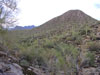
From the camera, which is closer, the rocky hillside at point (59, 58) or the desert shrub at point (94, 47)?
the rocky hillside at point (59, 58)

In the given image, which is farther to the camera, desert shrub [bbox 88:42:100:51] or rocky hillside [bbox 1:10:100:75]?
desert shrub [bbox 88:42:100:51]

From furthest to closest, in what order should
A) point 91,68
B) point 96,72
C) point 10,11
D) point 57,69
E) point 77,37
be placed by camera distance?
point 77,37 → point 10,11 → point 91,68 → point 96,72 → point 57,69

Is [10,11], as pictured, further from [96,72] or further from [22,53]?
[96,72]

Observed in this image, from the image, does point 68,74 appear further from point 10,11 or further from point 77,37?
point 77,37

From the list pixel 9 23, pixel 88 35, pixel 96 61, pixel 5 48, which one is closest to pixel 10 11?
pixel 9 23

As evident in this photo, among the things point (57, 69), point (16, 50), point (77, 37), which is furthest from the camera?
point (77, 37)

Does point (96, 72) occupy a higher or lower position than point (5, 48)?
lower

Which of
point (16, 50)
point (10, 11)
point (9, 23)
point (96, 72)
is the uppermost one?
point (10, 11)

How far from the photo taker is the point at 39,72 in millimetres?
10641

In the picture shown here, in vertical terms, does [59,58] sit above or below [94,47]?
below

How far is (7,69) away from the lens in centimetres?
907

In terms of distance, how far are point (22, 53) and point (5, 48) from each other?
2114mm

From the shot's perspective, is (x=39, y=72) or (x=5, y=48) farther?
(x=5, y=48)

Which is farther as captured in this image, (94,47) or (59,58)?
(94,47)
